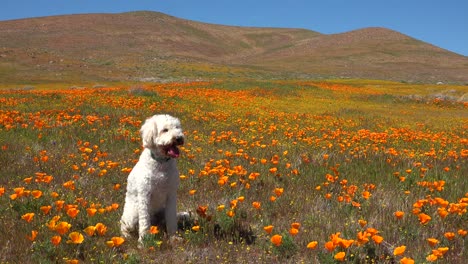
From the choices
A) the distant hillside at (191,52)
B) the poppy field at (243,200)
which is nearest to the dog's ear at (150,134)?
the poppy field at (243,200)

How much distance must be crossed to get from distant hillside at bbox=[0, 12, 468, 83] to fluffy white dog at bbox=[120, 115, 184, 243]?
49.6 meters

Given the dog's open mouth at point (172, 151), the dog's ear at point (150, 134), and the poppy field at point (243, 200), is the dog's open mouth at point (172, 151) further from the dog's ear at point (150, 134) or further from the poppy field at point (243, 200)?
the poppy field at point (243, 200)

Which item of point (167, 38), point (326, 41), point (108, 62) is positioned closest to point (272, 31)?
point (326, 41)

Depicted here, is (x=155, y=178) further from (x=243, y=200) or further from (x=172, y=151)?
(x=243, y=200)

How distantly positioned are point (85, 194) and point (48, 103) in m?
13.6

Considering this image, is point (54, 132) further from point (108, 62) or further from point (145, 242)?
point (108, 62)

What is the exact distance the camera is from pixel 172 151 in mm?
4109

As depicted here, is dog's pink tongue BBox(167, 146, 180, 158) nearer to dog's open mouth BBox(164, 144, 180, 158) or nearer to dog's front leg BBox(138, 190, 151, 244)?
dog's open mouth BBox(164, 144, 180, 158)

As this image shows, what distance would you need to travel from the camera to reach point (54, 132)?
10.2m

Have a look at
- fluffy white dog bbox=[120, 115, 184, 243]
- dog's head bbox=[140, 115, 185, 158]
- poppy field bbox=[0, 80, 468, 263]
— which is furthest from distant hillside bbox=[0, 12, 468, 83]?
dog's head bbox=[140, 115, 185, 158]

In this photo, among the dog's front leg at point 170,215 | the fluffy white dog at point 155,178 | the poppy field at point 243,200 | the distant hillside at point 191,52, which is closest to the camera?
the poppy field at point 243,200

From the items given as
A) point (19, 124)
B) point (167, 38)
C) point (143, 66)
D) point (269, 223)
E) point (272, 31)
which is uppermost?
point (272, 31)

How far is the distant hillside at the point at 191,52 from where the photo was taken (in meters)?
61.4

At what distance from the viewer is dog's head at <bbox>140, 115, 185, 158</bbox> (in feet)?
13.3
